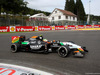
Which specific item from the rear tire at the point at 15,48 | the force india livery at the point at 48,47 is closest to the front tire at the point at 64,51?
the force india livery at the point at 48,47

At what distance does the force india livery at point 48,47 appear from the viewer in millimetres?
4347

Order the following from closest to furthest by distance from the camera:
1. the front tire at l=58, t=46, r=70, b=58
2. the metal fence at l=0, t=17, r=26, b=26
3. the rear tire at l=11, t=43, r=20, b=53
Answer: the front tire at l=58, t=46, r=70, b=58 → the rear tire at l=11, t=43, r=20, b=53 → the metal fence at l=0, t=17, r=26, b=26

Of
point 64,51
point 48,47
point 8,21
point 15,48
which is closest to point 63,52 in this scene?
point 64,51

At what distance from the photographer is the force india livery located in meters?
4.35

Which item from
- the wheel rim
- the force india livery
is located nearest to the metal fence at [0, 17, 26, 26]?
the force india livery

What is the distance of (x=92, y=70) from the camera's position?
3.12m

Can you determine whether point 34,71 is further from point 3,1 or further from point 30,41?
point 3,1

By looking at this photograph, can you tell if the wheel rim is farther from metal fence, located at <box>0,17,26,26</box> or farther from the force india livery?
metal fence, located at <box>0,17,26,26</box>

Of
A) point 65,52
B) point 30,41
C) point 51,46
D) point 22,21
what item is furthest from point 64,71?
point 22,21

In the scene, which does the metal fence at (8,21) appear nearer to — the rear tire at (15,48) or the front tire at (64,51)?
the rear tire at (15,48)

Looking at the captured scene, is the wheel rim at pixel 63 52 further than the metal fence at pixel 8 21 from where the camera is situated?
No

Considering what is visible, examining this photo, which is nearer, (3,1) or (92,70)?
(92,70)

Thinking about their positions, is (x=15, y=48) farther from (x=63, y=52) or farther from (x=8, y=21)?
(x=8, y=21)

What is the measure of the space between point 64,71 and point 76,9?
78547 millimetres
